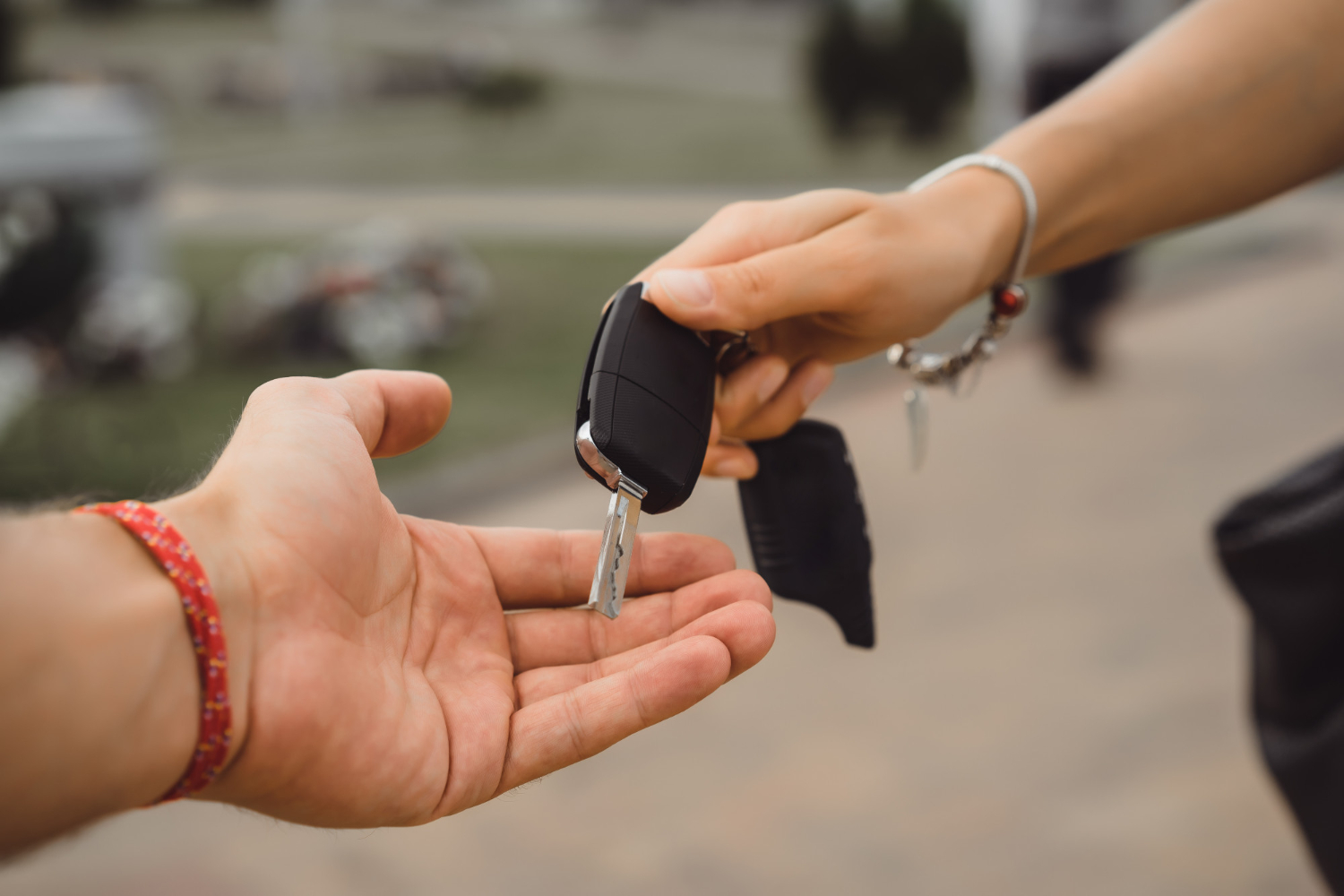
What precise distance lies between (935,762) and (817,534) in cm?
142

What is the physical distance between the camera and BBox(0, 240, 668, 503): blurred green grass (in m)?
4.31

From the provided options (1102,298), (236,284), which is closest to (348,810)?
(1102,298)

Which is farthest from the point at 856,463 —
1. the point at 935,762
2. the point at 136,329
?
the point at 136,329

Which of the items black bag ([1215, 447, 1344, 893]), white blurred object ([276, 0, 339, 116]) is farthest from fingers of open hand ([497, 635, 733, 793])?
white blurred object ([276, 0, 339, 116])

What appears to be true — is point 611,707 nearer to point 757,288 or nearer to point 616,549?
point 616,549

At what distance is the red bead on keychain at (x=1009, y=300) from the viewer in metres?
1.72

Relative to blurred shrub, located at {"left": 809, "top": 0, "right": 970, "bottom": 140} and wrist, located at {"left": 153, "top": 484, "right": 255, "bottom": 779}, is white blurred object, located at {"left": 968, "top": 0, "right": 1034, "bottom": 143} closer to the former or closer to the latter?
blurred shrub, located at {"left": 809, "top": 0, "right": 970, "bottom": 140}

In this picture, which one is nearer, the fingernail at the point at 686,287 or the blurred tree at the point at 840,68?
the fingernail at the point at 686,287

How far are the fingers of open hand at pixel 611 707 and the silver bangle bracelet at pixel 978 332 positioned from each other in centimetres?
65

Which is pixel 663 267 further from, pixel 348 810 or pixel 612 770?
pixel 612 770

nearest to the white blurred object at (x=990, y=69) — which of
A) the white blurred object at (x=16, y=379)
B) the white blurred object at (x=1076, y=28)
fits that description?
the white blurred object at (x=1076, y=28)

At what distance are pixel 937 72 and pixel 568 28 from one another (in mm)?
4333

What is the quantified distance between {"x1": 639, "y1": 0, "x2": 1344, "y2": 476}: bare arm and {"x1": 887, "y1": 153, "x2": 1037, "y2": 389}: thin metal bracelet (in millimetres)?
20

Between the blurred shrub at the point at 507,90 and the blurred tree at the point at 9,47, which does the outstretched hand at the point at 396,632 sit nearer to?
the blurred tree at the point at 9,47
